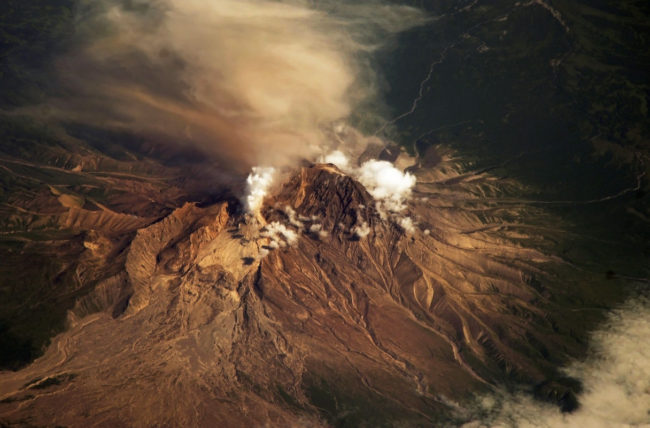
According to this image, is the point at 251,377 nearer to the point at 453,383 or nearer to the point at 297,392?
the point at 297,392

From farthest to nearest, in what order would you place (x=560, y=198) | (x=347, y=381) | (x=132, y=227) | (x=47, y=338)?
(x=560, y=198), (x=132, y=227), (x=347, y=381), (x=47, y=338)

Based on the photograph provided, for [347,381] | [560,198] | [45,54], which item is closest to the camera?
[347,381]

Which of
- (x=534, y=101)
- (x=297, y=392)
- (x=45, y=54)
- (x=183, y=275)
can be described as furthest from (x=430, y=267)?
(x=45, y=54)

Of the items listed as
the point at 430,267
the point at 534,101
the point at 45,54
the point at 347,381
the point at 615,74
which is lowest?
the point at 45,54

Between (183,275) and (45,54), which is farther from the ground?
(183,275)

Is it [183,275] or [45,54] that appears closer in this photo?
[183,275]

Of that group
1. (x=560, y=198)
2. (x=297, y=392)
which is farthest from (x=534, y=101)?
(x=297, y=392)
